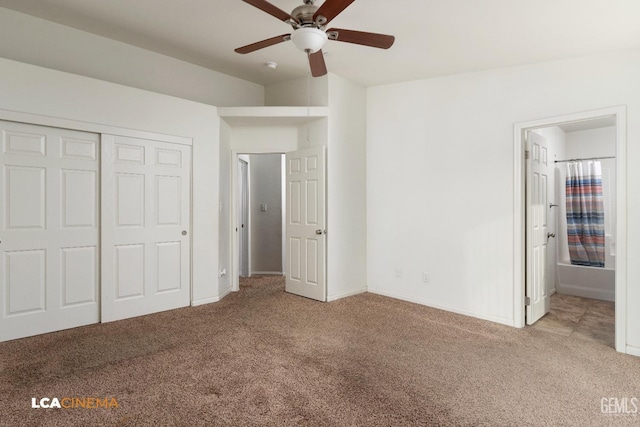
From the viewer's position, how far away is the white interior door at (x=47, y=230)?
301 cm

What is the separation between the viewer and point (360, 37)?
2469mm

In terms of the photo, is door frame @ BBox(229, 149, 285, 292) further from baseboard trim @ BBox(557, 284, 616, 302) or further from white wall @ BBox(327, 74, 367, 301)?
baseboard trim @ BBox(557, 284, 616, 302)

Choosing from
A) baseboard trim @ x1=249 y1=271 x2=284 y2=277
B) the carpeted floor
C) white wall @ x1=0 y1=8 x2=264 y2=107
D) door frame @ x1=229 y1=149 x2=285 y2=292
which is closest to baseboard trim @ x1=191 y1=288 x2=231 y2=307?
door frame @ x1=229 y1=149 x2=285 y2=292

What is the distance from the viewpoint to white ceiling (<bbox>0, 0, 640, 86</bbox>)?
275 centimetres

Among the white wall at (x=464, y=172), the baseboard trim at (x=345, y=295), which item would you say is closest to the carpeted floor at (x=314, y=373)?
the white wall at (x=464, y=172)

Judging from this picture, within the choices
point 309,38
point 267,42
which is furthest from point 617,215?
point 267,42

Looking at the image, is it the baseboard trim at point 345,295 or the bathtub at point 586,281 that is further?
the bathtub at point 586,281

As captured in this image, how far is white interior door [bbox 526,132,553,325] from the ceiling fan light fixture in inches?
103

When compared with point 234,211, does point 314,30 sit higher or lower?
higher

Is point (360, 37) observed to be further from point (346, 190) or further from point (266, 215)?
point (266, 215)

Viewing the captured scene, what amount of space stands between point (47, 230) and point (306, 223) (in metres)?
2.75

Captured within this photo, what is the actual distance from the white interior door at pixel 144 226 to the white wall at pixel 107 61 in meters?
0.81

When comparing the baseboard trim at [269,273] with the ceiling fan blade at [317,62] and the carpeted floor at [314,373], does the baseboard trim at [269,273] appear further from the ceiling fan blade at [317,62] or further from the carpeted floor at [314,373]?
the ceiling fan blade at [317,62]

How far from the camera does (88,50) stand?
3.59 metres
